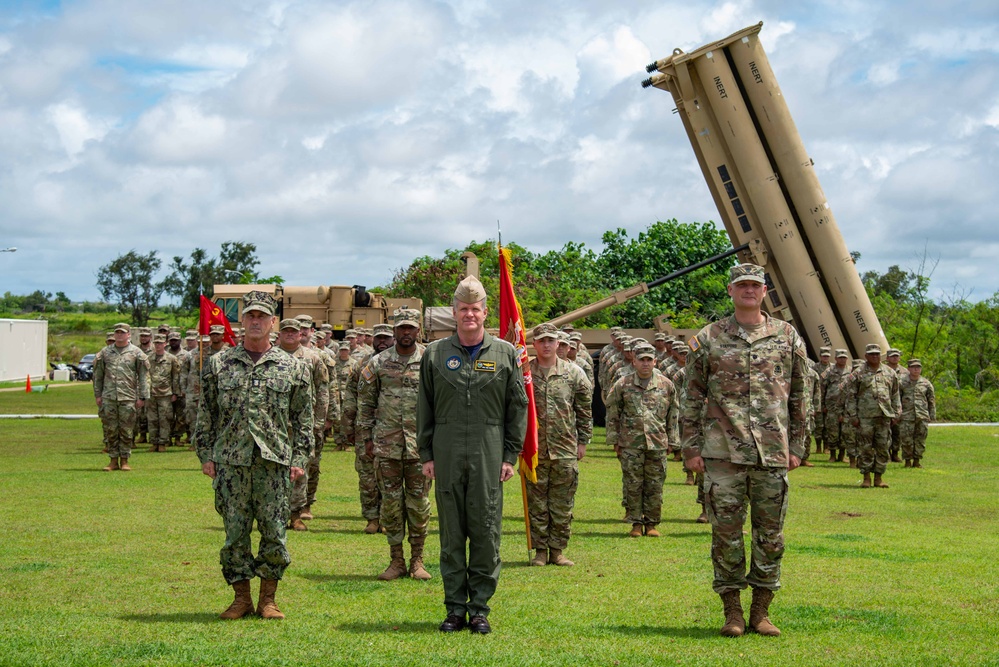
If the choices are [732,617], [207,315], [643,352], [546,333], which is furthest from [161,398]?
[732,617]

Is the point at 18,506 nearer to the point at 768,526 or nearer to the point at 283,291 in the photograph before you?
the point at 768,526

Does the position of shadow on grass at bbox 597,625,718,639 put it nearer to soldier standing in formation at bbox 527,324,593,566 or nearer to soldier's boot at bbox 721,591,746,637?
soldier's boot at bbox 721,591,746,637

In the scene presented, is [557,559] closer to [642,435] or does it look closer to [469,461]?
[642,435]

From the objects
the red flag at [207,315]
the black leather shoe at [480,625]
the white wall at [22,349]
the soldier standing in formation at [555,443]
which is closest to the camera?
the black leather shoe at [480,625]

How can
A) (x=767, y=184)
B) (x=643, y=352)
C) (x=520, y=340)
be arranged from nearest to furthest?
(x=520, y=340) < (x=643, y=352) < (x=767, y=184)

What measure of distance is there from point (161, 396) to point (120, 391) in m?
4.87

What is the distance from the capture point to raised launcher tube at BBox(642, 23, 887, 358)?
75.6 ft

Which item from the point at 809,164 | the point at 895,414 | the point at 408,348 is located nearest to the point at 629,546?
the point at 408,348

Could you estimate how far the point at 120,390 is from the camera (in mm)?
17766

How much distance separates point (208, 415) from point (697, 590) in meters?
3.83

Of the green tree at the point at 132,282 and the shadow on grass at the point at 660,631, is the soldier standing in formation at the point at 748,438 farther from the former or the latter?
the green tree at the point at 132,282

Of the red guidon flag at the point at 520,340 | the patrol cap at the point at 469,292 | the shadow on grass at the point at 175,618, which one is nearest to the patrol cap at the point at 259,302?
the patrol cap at the point at 469,292

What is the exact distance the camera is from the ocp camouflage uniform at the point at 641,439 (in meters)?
12.2

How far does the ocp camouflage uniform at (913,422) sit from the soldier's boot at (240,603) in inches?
629
